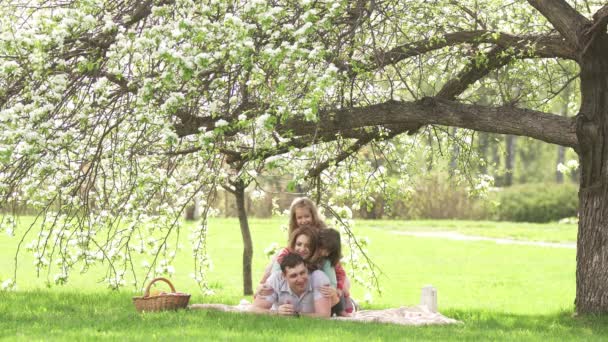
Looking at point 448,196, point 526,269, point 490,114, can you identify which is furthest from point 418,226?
point 490,114

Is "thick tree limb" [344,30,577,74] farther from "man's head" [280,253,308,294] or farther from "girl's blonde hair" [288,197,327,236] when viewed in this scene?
"man's head" [280,253,308,294]

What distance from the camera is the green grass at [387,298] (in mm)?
7355

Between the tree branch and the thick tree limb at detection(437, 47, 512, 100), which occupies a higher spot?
the tree branch

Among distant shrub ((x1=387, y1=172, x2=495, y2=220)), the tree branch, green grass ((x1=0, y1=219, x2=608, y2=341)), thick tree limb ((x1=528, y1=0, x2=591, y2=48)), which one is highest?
thick tree limb ((x1=528, y1=0, x2=591, y2=48))

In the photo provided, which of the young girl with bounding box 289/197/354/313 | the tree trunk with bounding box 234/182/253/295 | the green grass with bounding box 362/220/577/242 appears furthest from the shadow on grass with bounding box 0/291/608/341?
the green grass with bounding box 362/220/577/242

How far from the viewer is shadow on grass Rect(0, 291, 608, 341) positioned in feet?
23.0

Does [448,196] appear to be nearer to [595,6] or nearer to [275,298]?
[595,6]

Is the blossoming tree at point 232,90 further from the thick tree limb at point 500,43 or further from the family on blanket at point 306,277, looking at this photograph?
the family on blanket at point 306,277

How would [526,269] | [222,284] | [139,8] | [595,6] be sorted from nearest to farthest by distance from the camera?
[139,8] → [595,6] → [222,284] → [526,269]

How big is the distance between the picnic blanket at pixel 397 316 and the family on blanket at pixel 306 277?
0.22m

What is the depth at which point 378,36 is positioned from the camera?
396 inches

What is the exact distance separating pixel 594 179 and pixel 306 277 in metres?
3.27

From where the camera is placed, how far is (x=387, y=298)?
1395 centimetres

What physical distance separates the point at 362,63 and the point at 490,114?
5.05 ft
